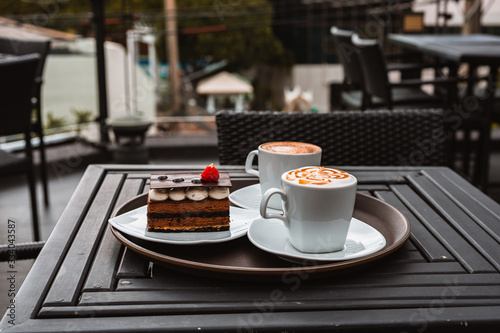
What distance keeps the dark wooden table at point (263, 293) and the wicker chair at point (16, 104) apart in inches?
49.9

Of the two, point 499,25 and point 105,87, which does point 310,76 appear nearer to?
point 499,25

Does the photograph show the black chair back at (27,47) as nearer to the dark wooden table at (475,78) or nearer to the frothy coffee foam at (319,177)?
the dark wooden table at (475,78)

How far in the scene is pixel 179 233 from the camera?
0.85 metres

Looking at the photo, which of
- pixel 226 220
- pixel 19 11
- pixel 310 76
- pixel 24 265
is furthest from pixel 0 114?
pixel 19 11

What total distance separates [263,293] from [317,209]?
0.13 meters

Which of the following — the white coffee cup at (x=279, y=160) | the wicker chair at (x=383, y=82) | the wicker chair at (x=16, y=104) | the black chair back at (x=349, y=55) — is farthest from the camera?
the black chair back at (x=349, y=55)

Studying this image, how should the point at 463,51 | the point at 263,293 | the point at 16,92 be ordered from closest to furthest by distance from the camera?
the point at 263,293 < the point at 16,92 < the point at 463,51

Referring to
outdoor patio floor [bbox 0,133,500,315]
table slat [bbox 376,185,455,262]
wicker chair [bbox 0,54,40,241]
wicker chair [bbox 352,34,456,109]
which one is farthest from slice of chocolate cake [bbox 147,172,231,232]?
wicker chair [bbox 352,34,456,109]

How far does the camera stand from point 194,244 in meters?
0.82

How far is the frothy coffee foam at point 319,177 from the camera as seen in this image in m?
0.80

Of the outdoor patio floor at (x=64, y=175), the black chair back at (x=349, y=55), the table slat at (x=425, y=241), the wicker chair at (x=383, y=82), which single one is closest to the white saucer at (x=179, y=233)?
the table slat at (x=425, y=241)

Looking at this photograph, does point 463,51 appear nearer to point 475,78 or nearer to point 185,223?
point 475,78

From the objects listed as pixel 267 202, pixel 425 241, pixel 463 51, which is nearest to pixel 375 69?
pixel 463 51

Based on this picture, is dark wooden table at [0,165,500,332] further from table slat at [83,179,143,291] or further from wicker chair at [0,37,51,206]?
wicker chair at [0,37,51,206]
